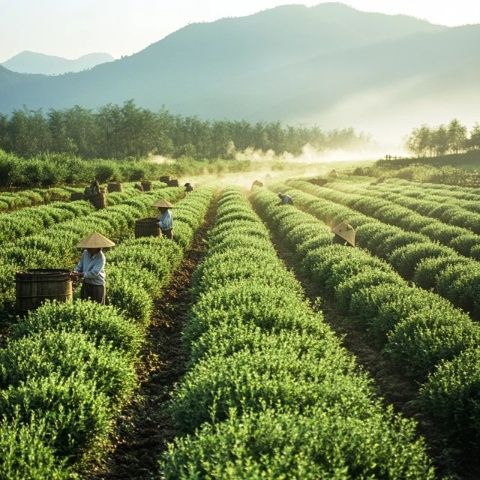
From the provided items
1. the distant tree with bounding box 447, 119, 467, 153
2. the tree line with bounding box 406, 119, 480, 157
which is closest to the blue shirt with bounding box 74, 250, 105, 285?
the tree line with bounding box 406, 119, 480, 157

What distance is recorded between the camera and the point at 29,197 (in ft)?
109

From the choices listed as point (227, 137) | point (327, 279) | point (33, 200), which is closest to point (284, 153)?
point (227, 137)

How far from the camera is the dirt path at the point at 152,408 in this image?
7020mm

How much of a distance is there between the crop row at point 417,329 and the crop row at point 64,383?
4412 millimetres

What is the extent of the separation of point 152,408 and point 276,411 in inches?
135

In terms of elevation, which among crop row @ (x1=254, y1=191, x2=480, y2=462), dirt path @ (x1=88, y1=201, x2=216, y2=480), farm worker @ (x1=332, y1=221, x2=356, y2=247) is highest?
farm worker @ (x1=332, y1=221, x2=356, y2=247)

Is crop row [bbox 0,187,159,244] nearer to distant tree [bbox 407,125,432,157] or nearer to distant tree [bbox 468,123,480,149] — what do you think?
distant tree [bbox 468,123,480,149]

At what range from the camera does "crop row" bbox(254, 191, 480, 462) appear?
7352mm

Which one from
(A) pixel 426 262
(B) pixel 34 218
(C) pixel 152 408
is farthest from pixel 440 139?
(C) pixel 152 408

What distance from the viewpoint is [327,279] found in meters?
15.3

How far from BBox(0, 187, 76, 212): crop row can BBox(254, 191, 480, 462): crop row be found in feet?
61.3

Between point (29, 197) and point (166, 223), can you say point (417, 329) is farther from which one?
point (29, 197)

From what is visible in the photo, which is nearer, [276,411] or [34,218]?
[276,411]

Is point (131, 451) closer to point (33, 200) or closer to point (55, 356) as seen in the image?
point (55, 356)
